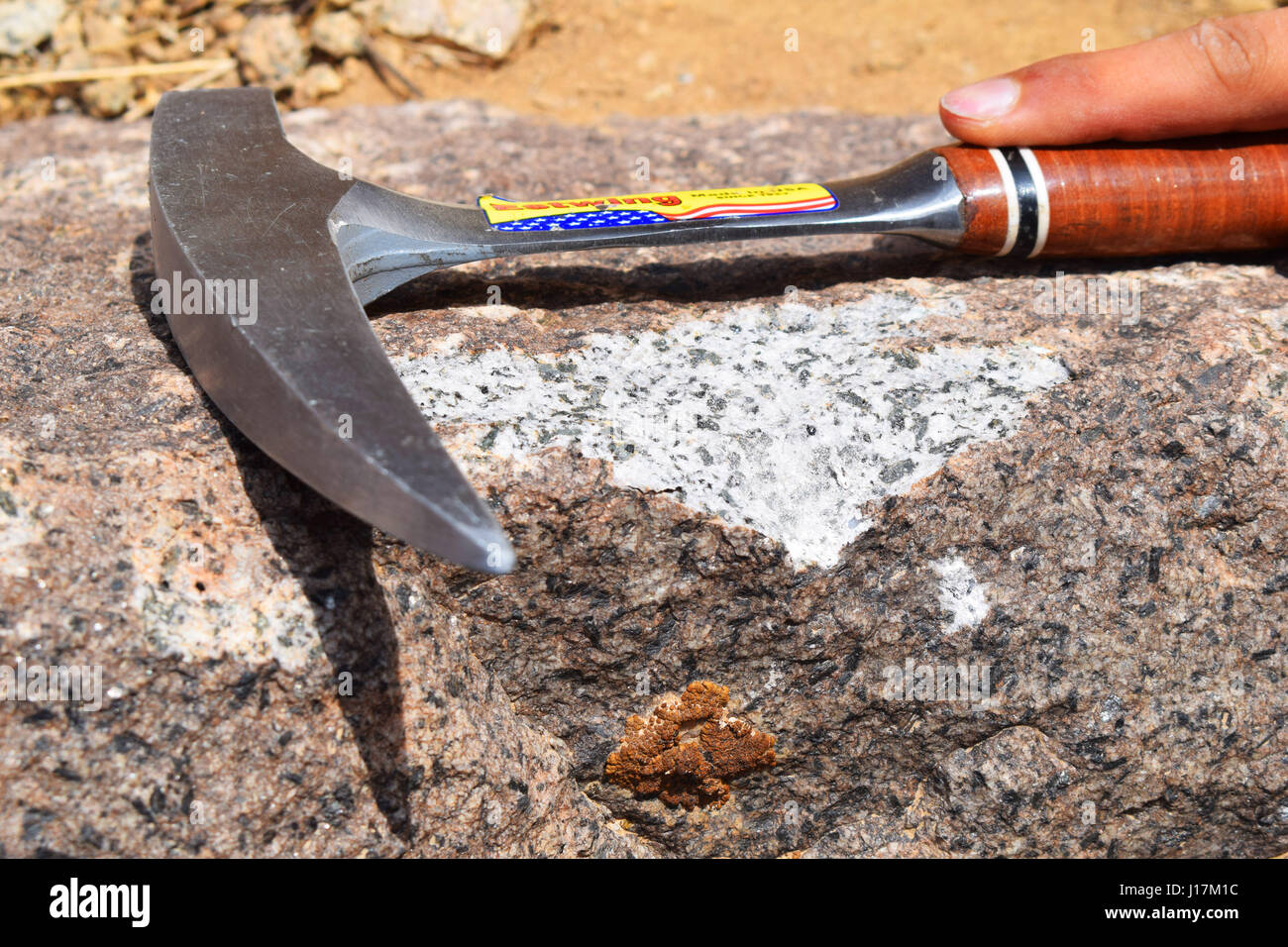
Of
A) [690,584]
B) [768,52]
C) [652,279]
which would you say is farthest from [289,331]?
[768,52]

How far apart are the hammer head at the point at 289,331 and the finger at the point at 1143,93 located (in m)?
1.22

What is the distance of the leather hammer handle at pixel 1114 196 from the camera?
2.01 m

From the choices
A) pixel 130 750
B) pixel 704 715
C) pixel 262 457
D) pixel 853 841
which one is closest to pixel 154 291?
pixel 262 457

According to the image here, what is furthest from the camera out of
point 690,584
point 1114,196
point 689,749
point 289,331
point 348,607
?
point 1114,196

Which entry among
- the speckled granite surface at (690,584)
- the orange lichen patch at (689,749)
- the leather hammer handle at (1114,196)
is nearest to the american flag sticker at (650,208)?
the speckled granite surface at (690,584)

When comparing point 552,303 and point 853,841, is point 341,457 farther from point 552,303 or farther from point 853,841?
point 853,841

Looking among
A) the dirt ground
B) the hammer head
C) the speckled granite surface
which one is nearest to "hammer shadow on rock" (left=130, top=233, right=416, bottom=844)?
the speckled granite surface

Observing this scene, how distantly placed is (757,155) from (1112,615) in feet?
4.86

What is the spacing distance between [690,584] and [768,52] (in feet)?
11.1

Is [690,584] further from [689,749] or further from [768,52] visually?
[768,52]

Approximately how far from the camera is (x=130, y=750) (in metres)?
1.40

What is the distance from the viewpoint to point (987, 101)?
2074 mm

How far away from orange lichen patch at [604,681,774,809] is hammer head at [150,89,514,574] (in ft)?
2.22

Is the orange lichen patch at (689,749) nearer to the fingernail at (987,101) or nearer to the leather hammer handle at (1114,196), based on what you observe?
the leather hammer handle at (1114,196)
